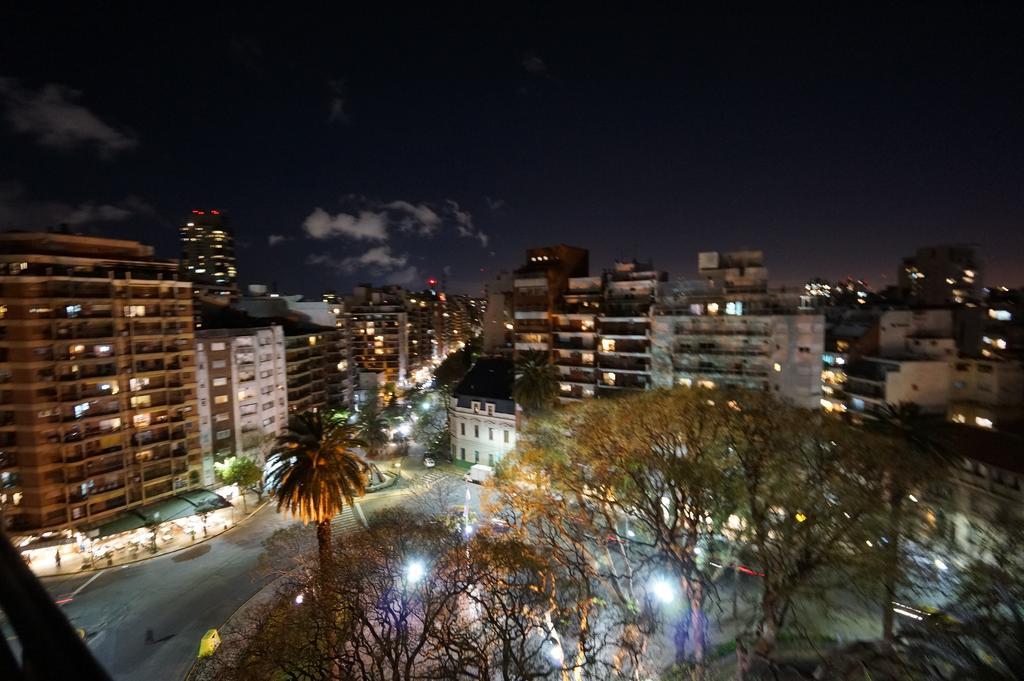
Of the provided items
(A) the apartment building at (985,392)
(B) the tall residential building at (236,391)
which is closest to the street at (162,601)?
(B) the tall residential building at (236,391)

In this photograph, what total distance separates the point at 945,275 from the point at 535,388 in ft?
280

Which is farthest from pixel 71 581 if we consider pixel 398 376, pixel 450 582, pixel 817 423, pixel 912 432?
pixel 398 376

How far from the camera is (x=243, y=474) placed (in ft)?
134

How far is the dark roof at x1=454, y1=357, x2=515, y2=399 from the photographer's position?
163ft

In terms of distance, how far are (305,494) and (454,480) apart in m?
23.3

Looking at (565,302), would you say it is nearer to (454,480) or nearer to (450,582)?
(454,480)

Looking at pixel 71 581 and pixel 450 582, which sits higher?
pixel 450 582

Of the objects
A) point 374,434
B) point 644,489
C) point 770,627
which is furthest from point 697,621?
point 374,434

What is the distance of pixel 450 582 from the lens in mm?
16672

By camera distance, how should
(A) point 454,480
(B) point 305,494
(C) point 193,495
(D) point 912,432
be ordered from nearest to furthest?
(B) point 305,494 < (D) point 912,432 < (C) point 193,495 < (A) point 454,480

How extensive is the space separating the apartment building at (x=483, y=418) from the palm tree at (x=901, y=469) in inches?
1174

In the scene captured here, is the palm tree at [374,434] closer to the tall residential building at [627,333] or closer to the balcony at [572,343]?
the balcony at [572,343]

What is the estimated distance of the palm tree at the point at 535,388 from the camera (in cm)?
4403

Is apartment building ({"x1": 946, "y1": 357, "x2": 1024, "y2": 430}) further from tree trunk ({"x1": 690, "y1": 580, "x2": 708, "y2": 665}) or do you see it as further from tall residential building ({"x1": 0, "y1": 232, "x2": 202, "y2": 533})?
tall residential building ({"x1": 0, "y1": 232, "x2": 202, "y2": 533})
